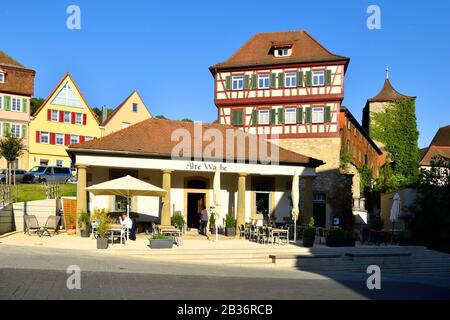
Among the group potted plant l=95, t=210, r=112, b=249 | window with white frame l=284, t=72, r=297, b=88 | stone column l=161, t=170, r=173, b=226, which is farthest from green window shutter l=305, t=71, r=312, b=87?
potted plant l=95, t=210, r=112, b=249

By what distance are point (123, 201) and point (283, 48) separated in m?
17.1

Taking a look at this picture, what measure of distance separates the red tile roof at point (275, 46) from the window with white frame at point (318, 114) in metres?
3.29

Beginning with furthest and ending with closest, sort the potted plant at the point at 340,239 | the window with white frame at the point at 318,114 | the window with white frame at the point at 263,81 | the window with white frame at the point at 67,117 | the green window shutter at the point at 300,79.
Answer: the window with white frame at the point at 67,117 < the window with white frame at the point at 263,81 < the green window shutter at the point at 300,79 < the window with white frame at the point at 318,114 < the potted plant at the point at 340,239

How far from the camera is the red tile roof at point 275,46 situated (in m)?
36.8

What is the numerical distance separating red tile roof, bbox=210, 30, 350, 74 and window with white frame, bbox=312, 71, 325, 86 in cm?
87

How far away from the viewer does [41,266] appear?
1402 centimetres

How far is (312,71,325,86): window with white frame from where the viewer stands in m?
36.2

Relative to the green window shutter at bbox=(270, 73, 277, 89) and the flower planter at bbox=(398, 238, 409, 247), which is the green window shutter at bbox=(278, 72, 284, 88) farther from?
the flower planter at bbox=(398, 238, 409, 247)

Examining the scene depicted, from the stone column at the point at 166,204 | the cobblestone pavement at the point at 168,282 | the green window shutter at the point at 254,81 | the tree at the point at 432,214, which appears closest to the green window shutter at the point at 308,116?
the green window shutter at the point at 254,81

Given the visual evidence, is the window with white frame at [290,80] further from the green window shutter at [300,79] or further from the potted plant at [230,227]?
the potted plant at [230,227]

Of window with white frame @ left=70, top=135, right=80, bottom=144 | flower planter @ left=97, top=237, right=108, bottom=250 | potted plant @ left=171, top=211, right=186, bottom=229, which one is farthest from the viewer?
window with white frame @ left=70, top=135, right=80, bottom=144

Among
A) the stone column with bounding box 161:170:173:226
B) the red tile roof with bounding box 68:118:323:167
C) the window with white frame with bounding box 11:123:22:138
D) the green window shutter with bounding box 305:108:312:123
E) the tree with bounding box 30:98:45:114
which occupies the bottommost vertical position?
the stone column with bounding box 161:170:173:226

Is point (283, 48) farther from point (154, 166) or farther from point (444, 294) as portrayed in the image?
point (444, 294)

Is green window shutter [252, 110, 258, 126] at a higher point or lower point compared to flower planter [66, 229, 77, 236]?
higher
